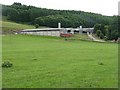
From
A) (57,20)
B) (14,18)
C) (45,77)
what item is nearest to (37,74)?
(45,77)

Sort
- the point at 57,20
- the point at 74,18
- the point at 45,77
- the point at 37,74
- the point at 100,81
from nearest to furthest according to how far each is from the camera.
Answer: the point at 100,81 < the point at 45,77 < the point at 37,74 < the point at 57,20 < the point at 74,18

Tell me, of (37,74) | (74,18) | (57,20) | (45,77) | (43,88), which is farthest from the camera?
(74,18)

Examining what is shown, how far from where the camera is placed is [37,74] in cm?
1862

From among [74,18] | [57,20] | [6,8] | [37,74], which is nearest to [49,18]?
[57,20]

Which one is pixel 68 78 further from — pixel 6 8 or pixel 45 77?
pixel 6 8

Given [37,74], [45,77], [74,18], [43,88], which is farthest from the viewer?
[74,18]

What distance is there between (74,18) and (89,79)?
169 meters

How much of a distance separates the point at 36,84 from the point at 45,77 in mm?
2090

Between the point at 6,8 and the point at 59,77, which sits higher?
the point at 6,8

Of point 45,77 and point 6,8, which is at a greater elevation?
point 6,8

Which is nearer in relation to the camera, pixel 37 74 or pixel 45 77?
pixel 45 77

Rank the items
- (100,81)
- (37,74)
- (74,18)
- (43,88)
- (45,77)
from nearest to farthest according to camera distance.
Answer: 1. (43,88)
2. (100,81)
3. (45,77)
4. (37,74)
5. (74,18)

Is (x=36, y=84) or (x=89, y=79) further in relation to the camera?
(x=89, y=79)

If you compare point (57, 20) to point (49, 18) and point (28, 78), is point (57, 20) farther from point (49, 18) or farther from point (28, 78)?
point (28, 78)
